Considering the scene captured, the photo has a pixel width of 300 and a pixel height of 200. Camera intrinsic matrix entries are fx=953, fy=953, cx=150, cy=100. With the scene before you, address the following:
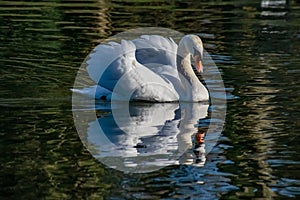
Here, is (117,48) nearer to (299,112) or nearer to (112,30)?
(299,112)

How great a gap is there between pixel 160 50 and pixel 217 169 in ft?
12.7

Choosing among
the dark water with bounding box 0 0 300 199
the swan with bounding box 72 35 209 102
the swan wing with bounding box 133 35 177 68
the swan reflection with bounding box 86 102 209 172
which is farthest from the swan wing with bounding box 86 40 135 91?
the swan wing with bounding box 133 35 177 68

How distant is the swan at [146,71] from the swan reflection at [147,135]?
0.14m

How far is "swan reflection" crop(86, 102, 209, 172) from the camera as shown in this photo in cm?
806

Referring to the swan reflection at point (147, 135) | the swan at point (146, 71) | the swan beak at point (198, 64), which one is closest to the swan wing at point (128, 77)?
the swan at point (146, 71)

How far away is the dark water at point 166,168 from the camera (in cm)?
725

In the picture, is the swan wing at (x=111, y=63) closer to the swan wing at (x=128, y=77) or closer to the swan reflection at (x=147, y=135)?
the swan wing at (x=128, y=77)

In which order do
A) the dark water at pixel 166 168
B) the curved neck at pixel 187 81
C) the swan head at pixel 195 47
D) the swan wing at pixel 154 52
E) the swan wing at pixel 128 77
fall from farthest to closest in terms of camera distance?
the swan wing at pixel 154 52 < the swan head at pixel 195 47 < the curved neck at pixel 187 81 < the swan wing at pixel 128 77 < the dark water at pixel 166 168

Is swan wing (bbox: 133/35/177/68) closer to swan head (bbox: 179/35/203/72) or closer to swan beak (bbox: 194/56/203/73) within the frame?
swan head (bbox: 179/35/203/72)

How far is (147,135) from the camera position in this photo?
9023mm

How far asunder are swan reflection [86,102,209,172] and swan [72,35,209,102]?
0.14m

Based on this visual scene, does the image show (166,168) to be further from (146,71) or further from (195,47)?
(195,47)

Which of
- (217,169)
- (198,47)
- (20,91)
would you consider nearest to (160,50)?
(198,47)

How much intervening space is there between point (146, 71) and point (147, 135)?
5.63ft
